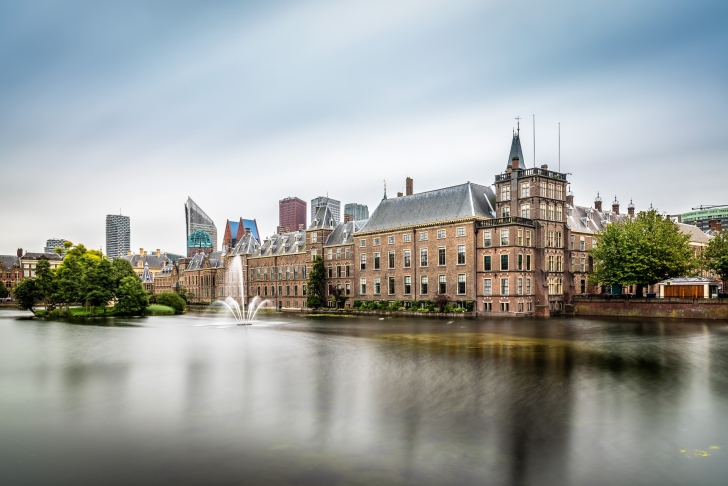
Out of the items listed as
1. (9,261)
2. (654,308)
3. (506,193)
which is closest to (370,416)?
(654,308)

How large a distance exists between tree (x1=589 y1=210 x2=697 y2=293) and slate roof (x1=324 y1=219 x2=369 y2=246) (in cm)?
3295

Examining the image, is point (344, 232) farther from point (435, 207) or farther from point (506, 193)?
point (506, 193)

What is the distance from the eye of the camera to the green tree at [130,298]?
70750 millimetres

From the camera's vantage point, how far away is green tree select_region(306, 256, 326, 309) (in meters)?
80.2

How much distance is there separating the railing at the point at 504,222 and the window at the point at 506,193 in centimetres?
383

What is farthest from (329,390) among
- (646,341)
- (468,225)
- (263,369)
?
(468,225)

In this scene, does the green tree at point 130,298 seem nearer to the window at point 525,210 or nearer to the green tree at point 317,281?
the green tree at point 317,281

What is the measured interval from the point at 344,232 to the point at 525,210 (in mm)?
29192

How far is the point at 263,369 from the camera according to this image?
76.7 feet

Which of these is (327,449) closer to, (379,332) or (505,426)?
(505,426)

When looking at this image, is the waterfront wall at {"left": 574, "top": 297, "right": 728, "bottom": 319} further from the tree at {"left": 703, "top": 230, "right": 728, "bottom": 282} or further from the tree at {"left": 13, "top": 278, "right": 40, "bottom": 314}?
the tree at {"left": 13, "top": 278, "right": 40, "bottom": 314}

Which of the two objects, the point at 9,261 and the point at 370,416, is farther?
the point at 9,261

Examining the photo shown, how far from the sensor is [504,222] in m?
59.3

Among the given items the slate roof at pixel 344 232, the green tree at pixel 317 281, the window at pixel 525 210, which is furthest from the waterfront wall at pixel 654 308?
the green tree at pixel 317 281
